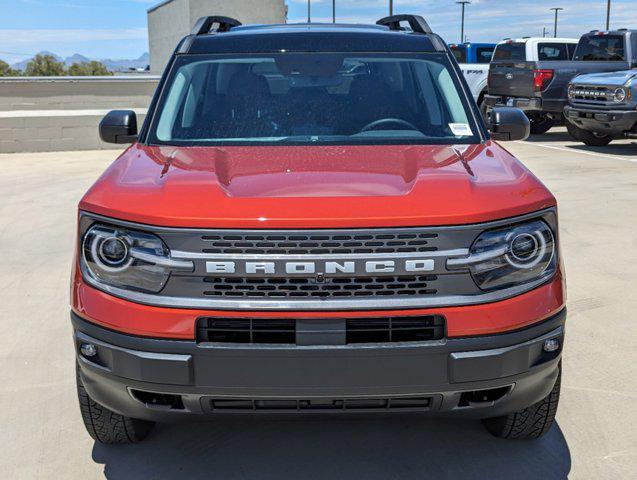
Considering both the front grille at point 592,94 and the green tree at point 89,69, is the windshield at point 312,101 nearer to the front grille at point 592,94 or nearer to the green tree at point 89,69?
the front grille at point 592,94

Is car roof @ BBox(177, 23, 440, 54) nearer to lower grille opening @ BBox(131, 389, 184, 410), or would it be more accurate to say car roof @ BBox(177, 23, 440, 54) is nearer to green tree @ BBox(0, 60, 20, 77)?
lower grille opening @ BBox(131, 389, 184, 410)

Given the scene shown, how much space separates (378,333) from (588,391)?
1.72m

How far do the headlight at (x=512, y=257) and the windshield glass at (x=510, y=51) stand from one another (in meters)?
15.1

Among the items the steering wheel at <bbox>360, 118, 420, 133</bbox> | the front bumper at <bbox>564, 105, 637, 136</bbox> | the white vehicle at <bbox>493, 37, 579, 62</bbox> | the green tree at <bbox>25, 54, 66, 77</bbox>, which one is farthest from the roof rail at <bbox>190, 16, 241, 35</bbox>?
the green tree at <bbox>25, 54, 66, 77</bbox>

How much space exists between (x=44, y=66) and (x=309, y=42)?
86230 mm

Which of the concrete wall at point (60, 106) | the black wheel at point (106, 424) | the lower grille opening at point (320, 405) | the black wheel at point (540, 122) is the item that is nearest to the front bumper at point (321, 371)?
the lower grille opening at point (320, 405)

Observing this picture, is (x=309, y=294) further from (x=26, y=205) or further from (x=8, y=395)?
(x=26, y=205)

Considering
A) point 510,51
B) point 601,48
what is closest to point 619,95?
point 601,48

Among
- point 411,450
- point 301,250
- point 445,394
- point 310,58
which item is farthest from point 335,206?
point 310,58

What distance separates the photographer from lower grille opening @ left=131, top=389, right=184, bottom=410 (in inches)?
106

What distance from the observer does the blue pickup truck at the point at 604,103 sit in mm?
12977

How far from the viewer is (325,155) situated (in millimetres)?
3254

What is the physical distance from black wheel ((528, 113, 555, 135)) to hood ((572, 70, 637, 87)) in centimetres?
323

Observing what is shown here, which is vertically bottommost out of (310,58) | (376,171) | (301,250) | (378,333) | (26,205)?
(26,205)
